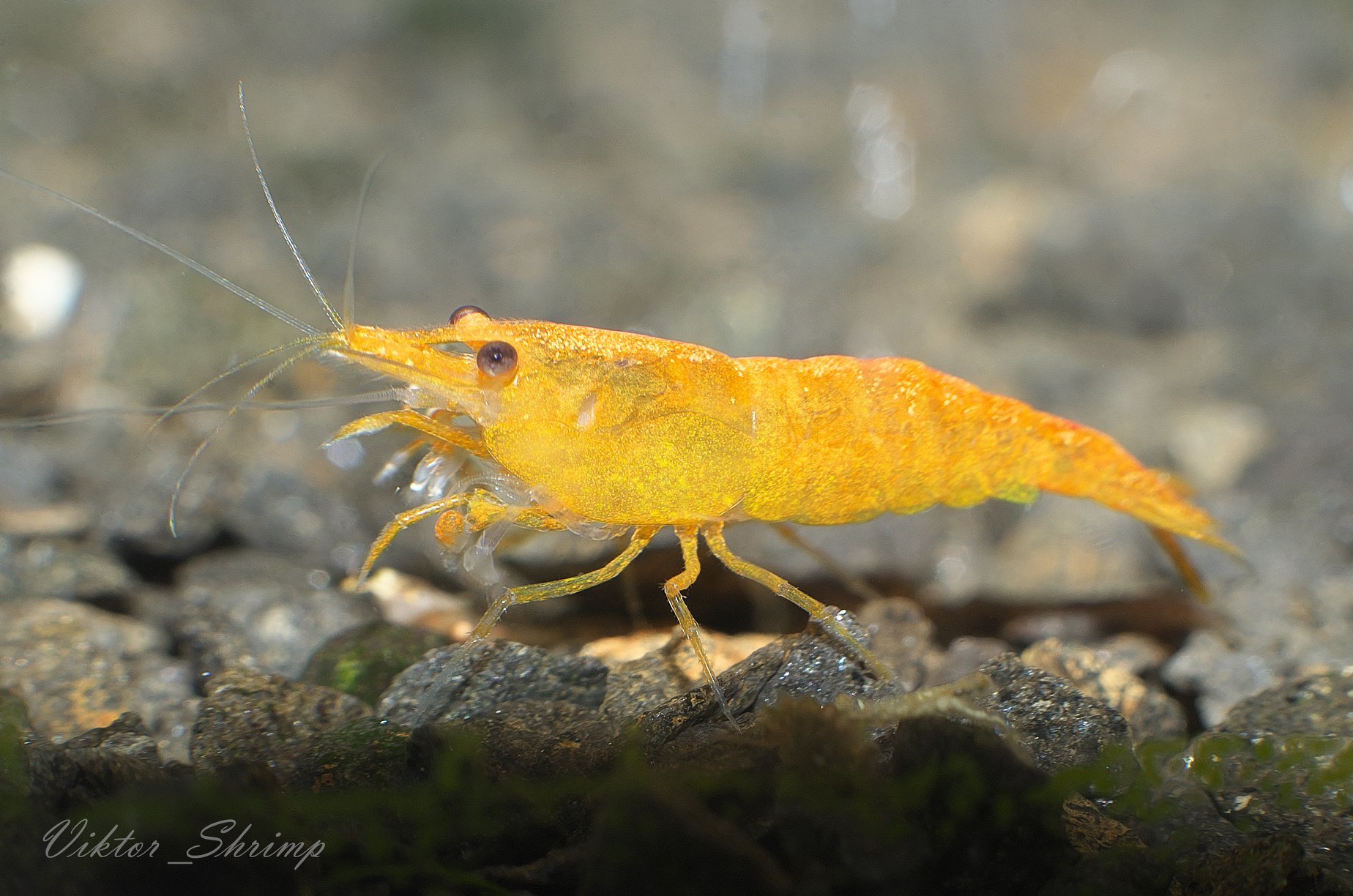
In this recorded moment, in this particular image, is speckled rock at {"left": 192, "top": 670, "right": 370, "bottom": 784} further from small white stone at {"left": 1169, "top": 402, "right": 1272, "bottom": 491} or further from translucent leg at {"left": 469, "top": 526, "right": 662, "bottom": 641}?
small white stone at {"left": 1169, "top": 402, "right": 1272, "bottom": 491}

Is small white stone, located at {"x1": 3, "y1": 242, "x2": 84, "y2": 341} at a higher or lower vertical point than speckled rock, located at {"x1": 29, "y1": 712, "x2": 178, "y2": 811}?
higher

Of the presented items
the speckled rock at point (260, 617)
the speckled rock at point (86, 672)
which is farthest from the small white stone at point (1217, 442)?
the speckled rock at point (86, 672)

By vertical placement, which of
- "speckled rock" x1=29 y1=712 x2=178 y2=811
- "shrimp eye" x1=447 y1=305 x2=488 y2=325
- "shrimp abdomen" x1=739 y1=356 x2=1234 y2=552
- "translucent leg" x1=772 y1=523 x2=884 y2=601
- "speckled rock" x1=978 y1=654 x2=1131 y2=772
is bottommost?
"speckled rock" x1=29 y1=712 x2=178 y2=811

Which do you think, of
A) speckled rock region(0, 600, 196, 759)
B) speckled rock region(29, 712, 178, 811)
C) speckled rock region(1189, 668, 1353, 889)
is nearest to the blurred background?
speckled rock region(1189, 668, 1353, 889)

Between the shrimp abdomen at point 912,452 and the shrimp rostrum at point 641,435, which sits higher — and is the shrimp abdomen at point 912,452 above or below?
above

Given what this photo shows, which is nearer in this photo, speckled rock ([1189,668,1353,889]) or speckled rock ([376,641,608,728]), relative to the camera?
speckled rock ([1189,668,1353,889])

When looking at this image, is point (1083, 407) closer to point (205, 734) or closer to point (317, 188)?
point (205, 734)
